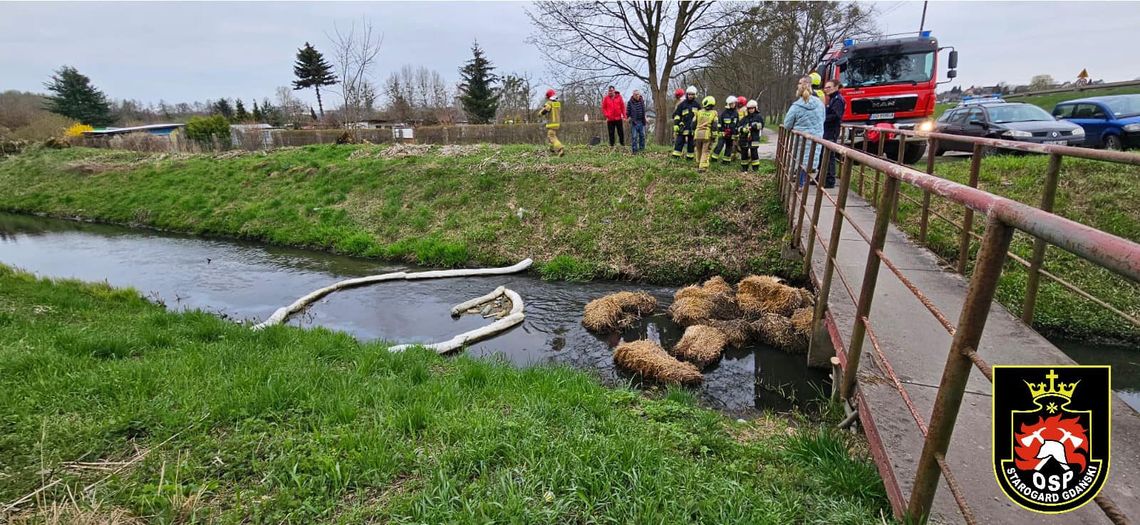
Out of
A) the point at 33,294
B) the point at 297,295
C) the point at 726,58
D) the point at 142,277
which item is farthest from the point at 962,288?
the point at 726,58

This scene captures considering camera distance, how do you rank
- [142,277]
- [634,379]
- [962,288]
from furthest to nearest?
[142,277], [634,379], [962,288]

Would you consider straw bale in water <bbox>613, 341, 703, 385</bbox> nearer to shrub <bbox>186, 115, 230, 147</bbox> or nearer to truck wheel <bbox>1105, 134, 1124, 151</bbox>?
truck wheel <bbox>1105, 134, 1124, 151</bbox>

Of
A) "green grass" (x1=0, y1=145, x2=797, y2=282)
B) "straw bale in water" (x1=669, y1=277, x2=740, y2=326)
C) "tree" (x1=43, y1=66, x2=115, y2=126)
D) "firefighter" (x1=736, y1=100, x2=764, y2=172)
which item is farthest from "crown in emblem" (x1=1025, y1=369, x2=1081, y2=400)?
"tree" (x1=43, y1=66, x2=115, y2=126)

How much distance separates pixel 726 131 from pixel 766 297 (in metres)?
5.72

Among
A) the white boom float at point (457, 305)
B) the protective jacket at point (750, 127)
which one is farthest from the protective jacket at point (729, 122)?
the white boom float at point (457, 305)

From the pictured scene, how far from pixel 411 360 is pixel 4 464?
2531 mm

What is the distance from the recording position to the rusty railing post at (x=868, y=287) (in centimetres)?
254

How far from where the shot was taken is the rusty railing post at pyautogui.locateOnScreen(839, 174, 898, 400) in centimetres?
254

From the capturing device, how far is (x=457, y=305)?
767 cm

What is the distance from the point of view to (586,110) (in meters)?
32.8

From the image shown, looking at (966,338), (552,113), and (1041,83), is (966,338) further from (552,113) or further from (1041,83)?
(1041,83)

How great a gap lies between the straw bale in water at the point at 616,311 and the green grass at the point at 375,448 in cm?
234

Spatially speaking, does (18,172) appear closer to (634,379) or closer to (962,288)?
(634,379)

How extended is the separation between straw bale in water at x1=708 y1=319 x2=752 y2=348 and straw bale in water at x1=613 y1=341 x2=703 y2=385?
2.69 feet
